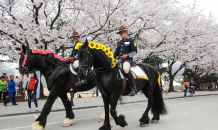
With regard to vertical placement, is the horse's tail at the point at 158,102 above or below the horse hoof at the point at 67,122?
above

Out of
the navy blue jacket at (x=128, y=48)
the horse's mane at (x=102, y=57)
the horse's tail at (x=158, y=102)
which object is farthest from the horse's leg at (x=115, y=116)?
the horse's tail at (x=158, y=102)

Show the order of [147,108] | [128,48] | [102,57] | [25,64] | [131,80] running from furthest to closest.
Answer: [147,108] → [25,64] → [128,48] → [131,80] → [102,57]

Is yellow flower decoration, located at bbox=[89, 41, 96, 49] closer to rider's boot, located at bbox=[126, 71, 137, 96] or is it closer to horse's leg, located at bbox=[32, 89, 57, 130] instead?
rider's boot, located at bbox=[126, 71, 137, 96]

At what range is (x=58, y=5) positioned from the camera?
13.7 meters

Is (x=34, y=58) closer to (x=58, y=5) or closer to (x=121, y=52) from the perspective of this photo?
(x=121, y=52)

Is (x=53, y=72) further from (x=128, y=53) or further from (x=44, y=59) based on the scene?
(x=128, y=53)

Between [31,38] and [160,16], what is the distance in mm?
11603

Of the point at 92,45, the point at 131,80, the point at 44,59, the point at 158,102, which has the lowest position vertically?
the point at 158,102

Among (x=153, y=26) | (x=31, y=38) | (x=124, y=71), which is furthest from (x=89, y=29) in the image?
(x=124, y=71)

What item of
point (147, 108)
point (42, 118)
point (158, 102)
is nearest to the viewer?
point (42, 118)

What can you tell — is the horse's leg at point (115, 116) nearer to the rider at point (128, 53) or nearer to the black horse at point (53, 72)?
the rider at point (128, 53)

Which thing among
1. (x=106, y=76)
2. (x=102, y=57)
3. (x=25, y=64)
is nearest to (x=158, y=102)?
(x=106, y=76)

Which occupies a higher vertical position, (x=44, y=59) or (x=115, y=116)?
(x=44, y=59)

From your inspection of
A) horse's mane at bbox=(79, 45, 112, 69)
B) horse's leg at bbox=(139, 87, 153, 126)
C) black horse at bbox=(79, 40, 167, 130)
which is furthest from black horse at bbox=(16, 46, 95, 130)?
horse's leg at bbox=(139, 87, 153, 126)
